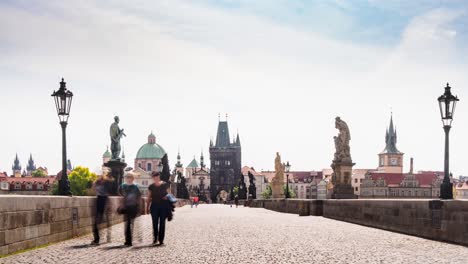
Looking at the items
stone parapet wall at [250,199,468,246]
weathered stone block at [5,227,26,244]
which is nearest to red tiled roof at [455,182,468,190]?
stone parapet wall at [250,199,468,246]

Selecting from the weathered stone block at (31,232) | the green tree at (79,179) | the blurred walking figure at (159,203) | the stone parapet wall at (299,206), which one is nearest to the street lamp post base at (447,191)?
the blurred walking figure at (159,203)

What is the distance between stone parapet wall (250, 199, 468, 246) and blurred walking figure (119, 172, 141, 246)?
669cm

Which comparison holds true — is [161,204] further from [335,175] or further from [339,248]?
[335,175]

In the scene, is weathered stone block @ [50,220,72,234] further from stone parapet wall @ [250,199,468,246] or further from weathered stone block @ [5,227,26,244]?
stone parapet wall @ [250,199,468,246]

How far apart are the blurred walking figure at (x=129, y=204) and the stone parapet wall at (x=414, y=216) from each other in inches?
264

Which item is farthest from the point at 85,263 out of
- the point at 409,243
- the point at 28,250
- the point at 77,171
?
the point at 77,171

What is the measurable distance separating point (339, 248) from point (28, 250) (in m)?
5.85

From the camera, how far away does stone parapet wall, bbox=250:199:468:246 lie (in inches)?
561

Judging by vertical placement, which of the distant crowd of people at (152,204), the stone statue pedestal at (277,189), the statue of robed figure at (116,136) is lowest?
the stone statue pedestal at (277,189)

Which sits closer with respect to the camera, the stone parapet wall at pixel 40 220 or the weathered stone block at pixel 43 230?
the stone parapet wall at pixel 40 220

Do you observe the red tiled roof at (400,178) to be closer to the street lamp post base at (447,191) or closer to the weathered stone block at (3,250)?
the street lamp post base at (447,191)

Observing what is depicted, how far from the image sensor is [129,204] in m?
13.8

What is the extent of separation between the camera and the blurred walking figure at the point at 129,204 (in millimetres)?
13758

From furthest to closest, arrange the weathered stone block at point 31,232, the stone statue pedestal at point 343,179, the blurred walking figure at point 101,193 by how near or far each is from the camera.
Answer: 1. the stone statue pedestal at point 343,179
2. the blurred walking figure at point 101,193
3. the weathered stone block at point 31,232
